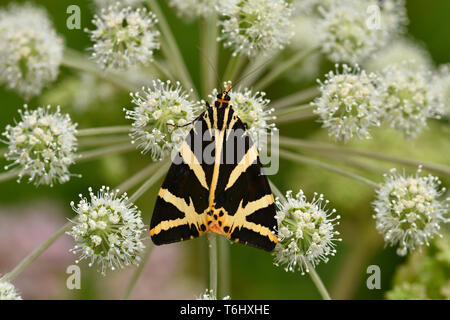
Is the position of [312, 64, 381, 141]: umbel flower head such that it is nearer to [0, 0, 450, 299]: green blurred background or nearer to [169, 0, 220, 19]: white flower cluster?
[169, 0, 220, 19]: white flower cluster

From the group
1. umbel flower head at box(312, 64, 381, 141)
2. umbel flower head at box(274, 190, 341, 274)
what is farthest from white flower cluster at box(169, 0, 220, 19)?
umbel flower head at box(274, 190, 341, 274)

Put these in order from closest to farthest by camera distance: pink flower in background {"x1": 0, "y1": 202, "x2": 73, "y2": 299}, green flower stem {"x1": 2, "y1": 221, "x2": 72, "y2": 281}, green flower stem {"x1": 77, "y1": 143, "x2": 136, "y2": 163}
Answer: green flower stem {"x1": 2, "y1": 221, "x2": 72, "y2": 281} → green flower stem {"x1": 77, "y1": 143, "x2": 136, "y2": 163} → pink flower in background {"x1": 0, "y1": 202, "x2": 73, "y2": 299}

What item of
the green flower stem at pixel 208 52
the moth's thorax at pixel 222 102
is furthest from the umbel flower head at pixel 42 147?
the green flower stem at pixel 208 52

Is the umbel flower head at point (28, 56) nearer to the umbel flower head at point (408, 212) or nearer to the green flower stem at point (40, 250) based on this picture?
the green flower stem at point (40, 250)

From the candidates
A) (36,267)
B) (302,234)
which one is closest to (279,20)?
(302,234)
